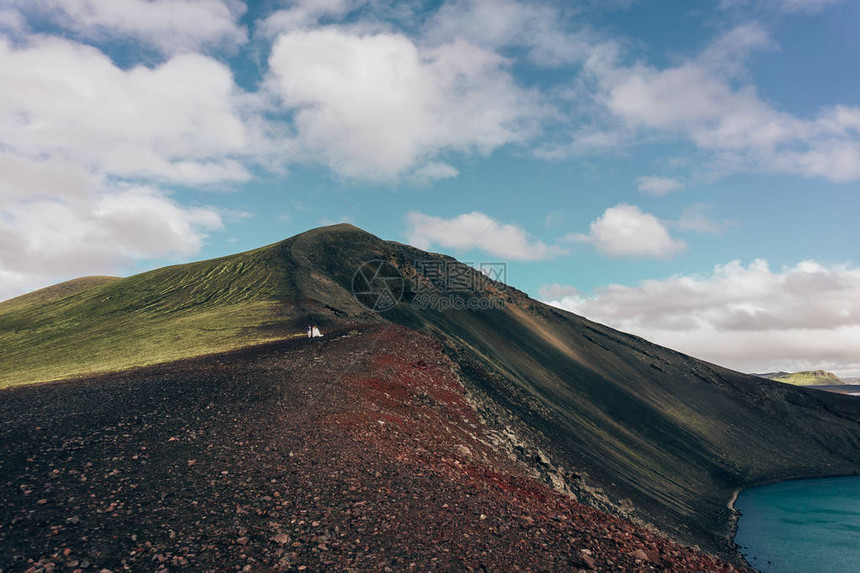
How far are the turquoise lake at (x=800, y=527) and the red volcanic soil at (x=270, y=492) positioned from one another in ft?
172

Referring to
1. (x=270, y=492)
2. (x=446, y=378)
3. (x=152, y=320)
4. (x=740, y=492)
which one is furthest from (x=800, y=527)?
(x=152, y=320)

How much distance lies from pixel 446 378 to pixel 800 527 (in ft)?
234

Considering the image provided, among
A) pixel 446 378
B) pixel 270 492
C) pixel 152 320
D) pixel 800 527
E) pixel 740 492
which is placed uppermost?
pixel 152 320

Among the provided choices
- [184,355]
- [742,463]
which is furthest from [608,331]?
[184,355]

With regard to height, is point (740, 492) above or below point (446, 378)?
below

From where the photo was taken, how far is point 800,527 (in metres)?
65.0

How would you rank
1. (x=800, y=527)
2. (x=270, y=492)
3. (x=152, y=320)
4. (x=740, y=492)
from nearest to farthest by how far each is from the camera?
(x=270, y=492)
(x=152, y=320)
(x=800, y=527)
(x=740, y=492)

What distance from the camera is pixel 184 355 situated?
109ft

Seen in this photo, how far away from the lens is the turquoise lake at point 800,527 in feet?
A: 166

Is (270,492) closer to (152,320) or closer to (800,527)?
(152,320)

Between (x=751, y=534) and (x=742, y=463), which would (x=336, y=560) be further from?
(x=742, y=463)

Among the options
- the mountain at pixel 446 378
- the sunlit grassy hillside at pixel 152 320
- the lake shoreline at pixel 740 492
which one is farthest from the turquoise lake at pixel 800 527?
the sunlit grassy hillside at pixel 152 320

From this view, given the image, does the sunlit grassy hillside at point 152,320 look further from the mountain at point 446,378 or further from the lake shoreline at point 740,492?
the lake shoreline at point 740,492

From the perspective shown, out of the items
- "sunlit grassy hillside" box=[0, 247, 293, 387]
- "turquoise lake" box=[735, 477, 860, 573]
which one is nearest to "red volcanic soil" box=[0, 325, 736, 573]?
"sunlit grassy hillside" box=[0, 247, 293, 387]
